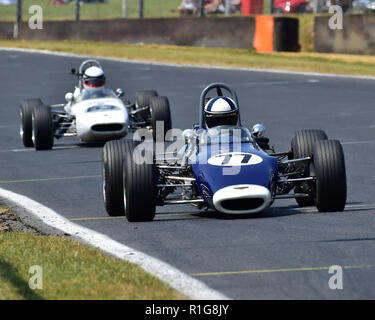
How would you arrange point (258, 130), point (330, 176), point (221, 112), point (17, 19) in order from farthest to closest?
point (17, 19) < point (258, 130) < point (221, 112) < point (330, 176)

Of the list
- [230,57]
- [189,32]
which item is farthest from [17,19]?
[230,57]

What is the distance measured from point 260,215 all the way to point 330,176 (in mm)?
856

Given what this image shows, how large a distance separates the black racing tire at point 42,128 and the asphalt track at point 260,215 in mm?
254

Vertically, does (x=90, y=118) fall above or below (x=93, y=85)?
below

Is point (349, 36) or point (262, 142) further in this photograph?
point (349, 36)

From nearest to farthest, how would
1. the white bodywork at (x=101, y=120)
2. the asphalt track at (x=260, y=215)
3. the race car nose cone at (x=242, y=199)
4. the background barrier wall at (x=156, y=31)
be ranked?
1. the asphalt track at (x=260, y=215)
2. the race car nose cone at (x=242, y=199)
3. the white bodywork at (x=101, y=120)
4. the background barrier wall at (x=156, y=31)

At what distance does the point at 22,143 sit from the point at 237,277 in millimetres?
13377

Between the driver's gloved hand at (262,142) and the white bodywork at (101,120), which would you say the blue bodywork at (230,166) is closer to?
the driver's gloved hand at (262,142)

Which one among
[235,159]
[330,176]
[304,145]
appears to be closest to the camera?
[235,159]

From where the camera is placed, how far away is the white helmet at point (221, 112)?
12.4 m

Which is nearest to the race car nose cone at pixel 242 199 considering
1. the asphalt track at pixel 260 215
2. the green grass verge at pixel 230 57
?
the asphalt track at pixel 260 215

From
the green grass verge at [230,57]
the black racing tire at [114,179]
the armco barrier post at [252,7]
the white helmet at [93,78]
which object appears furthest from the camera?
the armco barrier post at [252,7]

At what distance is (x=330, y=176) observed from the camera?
11.3 meters

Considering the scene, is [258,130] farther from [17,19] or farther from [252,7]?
[17,19]
